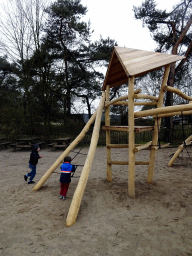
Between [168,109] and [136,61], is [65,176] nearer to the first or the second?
[168,109]

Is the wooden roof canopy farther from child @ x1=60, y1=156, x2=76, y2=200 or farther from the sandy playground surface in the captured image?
the sandy playground surface

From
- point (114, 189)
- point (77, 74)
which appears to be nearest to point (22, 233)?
point (114, 189)

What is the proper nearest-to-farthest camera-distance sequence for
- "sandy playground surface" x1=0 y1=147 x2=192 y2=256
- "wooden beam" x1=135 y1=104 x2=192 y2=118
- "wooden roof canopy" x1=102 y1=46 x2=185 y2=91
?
"sandy playground surface" x1=0 y1=147 x2=192 y2=256
"wooden beam" x1=135 y1=104 x2=192 y2=118
"wooden roof canopy" x1=102 y1=46 x2=185 y2=91

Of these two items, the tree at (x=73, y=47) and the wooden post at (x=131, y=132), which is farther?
the tree at (x=73, y=47)

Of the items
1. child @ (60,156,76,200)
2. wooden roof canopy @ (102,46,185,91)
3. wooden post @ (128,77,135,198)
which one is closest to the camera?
wooden roof canopy @ (102,46,185,91)

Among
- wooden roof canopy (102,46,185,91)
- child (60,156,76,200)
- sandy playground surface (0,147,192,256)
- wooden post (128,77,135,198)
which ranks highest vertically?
wooden roof canopy (102,46,185,91)

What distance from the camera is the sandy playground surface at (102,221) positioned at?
1963 millimetres

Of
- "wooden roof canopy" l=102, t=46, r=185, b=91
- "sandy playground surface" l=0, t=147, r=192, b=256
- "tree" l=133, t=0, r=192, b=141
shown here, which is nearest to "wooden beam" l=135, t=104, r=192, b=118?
"wooden roof canopy" l=102, t=46, r=185, b=91

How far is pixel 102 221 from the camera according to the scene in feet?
8.24

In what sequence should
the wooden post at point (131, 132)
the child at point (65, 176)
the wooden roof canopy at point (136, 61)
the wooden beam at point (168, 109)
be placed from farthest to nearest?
1. the child at point (65, 176)
2. the wooden post at point (131, 132)
3. the wooden roof canopy at point (136, 61)
4. the wooden beam at point (168, 109)

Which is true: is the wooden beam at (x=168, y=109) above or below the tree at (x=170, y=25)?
below

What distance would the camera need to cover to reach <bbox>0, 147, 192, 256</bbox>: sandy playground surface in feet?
6.44

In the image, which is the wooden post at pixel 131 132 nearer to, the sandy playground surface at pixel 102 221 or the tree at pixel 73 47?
the sandy playground surface at pixel 102 221

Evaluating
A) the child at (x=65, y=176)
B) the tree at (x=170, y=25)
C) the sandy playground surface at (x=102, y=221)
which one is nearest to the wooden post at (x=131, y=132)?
the sandy playground surface at (x=102, y=221)
